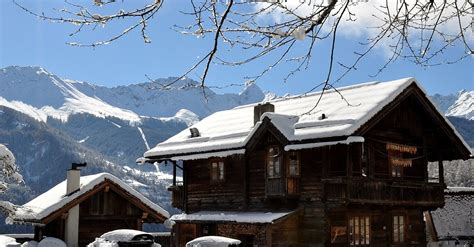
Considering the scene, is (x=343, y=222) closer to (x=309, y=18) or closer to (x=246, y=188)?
(x=246, y=188)

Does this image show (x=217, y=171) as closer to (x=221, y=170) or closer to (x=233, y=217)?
(x=221, y=170)

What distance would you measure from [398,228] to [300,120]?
6.82 m

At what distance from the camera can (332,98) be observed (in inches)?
1155

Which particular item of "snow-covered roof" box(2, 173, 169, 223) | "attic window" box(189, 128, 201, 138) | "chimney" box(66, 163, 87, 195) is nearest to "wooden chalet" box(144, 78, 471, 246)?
"attic window" box(189, 128, 201, 138)

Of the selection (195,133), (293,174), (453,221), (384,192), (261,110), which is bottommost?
(453,221)

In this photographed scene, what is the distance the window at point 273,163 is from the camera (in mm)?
26255

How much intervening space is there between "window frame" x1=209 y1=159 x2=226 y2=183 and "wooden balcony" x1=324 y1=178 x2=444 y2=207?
255 inches

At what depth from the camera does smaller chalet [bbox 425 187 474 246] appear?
1375 inches

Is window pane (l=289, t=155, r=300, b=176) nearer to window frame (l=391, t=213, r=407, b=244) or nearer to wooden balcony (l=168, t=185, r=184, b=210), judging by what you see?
window frame (l=391, t=213, r=407, b=244)

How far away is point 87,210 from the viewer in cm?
2430

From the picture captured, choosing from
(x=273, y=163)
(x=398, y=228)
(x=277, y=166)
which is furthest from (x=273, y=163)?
(x=398, y=228)

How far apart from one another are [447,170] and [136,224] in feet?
387

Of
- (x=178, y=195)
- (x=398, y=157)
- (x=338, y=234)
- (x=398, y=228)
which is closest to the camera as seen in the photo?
(x=338, y=234)

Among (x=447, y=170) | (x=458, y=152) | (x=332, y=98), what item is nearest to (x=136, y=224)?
(x=332, y=98)
